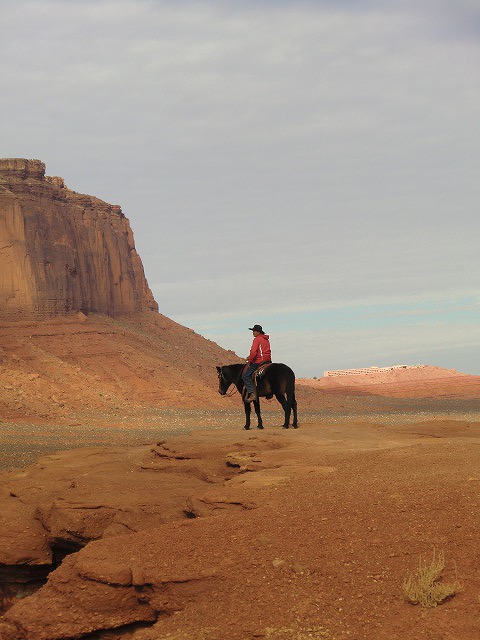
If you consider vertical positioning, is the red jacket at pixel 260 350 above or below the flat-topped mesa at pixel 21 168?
below

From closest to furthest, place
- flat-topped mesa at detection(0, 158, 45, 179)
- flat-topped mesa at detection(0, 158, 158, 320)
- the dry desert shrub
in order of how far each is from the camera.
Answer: the dry desert shrub < flat-topped mesa at detection(0, 158, 158, 320) < flat-topped mesa at detection(0, 158, 45, 179)

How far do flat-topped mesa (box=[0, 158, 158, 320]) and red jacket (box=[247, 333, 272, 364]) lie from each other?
4193 cm

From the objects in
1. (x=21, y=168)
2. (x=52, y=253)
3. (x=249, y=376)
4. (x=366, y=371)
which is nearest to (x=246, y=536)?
(x=249, y=376)

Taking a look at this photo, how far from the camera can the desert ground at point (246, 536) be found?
8.22m

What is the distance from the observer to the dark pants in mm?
22180

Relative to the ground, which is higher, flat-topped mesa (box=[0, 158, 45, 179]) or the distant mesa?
flat-topped mesa (box=[0, 158, 45, 179])

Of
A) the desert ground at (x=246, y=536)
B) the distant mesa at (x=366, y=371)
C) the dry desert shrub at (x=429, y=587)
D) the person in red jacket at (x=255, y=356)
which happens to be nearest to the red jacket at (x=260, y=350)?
the person in red jacket at (x=255, y=356)

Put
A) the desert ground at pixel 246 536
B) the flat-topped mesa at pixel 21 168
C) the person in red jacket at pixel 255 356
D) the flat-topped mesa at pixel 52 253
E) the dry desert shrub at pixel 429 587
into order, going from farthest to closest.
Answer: the flat-topped mesa at pixel 21 168, the flat-topped mesa at pixel 52 253, the person in red jacket at pixel 255 356, the desert ground at pixel 246 536, the dry desert shrub at pixel 429 587

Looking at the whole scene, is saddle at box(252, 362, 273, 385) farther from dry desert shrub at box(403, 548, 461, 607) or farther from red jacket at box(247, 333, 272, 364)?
dry desert shrub at box(403, 548, 461, 607)

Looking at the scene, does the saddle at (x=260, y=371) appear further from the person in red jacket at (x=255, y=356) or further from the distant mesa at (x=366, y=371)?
the distant mesa at (x=366, y=371)

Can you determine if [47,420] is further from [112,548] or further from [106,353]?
[112,548]

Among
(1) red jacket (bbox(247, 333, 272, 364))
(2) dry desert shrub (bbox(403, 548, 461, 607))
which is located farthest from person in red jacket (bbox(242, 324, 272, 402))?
(2) dry desert shrub (bbox(403, 548, 461, 607))

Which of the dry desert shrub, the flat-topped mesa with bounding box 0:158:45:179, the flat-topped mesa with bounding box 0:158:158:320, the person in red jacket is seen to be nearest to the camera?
the dry desert shrub

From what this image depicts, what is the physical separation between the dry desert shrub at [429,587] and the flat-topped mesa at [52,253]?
55342 mm
